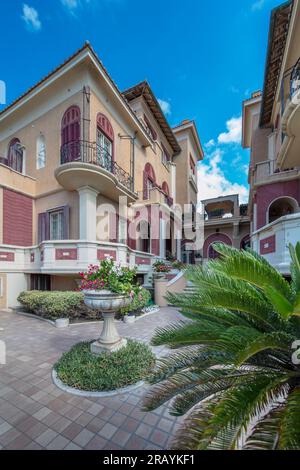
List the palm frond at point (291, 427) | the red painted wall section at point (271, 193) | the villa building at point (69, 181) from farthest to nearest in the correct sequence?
the red painted wall section at point (271, 193), the villa building at point (69, 181), the palm frond at point (291, 427)

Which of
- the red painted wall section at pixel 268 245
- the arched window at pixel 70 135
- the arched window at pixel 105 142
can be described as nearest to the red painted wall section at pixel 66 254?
the arched window at pixel 70 135

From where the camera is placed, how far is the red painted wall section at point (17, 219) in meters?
9.72

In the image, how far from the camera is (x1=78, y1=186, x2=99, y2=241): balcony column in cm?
920

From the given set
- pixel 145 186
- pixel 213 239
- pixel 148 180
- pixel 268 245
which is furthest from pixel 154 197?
pixel 213 239

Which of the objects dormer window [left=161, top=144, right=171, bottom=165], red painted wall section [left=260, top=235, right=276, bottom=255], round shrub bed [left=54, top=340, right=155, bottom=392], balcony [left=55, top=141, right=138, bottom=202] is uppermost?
dormer window [left=161, top=144, right=171, bottom=165]

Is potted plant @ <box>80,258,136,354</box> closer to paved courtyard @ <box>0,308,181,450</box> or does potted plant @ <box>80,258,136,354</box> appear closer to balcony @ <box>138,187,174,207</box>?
paved courtyard @ <box>0,308,181,450</box>

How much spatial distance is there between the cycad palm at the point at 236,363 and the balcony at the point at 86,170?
723cm

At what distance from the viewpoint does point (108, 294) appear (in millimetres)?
4113

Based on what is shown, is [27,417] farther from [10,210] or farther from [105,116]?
[105,116]

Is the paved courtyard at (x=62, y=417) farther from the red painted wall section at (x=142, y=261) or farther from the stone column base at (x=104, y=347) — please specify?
the red painted wall section at (x=142, y=261)

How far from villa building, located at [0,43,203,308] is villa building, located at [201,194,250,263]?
9.61 meters

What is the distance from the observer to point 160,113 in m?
15.8

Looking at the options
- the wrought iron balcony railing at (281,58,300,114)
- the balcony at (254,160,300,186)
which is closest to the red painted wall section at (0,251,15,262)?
the wrought iron balcony railing at (281,58,300,114)

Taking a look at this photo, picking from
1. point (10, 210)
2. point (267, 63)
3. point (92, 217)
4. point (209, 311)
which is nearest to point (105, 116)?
point (92, 217)
